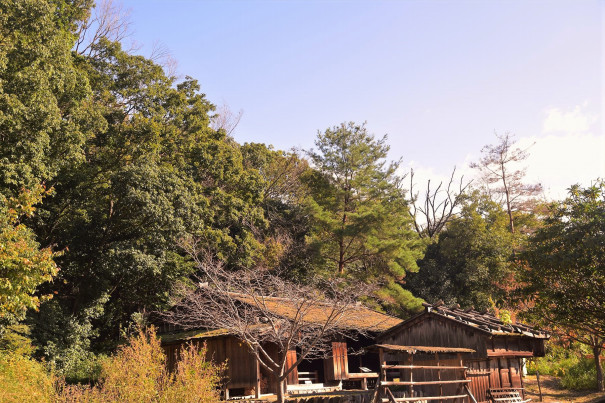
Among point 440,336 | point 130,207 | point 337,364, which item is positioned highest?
point 130,207

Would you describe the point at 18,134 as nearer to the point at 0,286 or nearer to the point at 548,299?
the point at 0,286

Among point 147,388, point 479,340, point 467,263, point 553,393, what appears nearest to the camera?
point 147,388

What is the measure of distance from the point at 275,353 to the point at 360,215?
43.9 ft

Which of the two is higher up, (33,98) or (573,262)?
(33,98)

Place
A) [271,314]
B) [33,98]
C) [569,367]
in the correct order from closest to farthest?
1. [33,98]
2. [271,314]
3. [569,367]

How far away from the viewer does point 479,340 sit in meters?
21.7

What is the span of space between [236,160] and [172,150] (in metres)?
4.62

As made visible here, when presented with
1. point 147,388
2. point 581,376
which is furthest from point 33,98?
point 581,376

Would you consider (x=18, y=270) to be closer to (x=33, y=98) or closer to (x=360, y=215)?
(x=33, y=98)

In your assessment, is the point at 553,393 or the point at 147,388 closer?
the point at 147,388

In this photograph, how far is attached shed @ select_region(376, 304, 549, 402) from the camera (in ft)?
70.8

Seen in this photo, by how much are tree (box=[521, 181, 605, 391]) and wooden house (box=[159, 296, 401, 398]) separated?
7.30 m

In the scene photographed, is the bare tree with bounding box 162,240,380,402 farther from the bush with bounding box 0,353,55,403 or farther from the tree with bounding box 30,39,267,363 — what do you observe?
the bush with bounding box 0,353,55,403

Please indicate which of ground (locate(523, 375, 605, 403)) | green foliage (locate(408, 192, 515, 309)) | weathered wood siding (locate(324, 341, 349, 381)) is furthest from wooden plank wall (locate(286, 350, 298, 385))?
green foliage (locate(408, 192, 515, 309))
